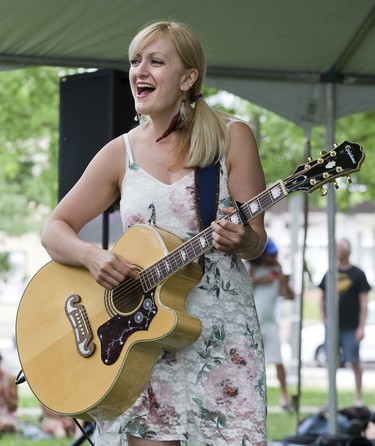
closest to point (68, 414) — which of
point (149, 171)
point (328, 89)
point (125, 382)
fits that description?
point (125, 382)

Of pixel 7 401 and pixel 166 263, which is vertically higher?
pixel 166 263

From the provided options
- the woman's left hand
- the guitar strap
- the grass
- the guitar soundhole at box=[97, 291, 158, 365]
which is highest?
the guitar strap

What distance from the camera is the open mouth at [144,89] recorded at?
110 inches

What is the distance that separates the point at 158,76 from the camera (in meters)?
2.78

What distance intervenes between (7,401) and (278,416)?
9.87ft

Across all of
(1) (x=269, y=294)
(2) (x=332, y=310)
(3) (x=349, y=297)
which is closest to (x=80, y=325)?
(2) (x=332, y=310)

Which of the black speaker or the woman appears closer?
the woman

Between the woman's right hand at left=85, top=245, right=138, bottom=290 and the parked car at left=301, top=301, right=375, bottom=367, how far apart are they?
39.9ft

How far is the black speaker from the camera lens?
478 cm

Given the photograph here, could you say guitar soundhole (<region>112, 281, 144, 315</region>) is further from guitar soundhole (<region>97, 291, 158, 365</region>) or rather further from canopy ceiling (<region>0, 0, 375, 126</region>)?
canopy ceiling (<region>0, 0, 375, 126</region>)

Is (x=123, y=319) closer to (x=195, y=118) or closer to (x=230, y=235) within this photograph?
(x=230, y=235)

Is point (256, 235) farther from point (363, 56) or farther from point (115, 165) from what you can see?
point (363, 56)

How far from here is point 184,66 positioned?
2811mm

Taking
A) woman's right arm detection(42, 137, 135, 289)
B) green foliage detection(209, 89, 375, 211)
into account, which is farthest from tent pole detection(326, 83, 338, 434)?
green foliage detection(209, 89, 375, 211)
